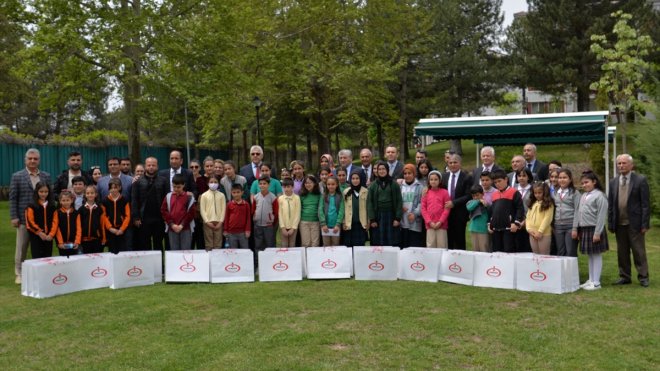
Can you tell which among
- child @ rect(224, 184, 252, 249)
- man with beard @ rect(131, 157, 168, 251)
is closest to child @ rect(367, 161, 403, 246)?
child @ rect(224, 184, 252, 249)

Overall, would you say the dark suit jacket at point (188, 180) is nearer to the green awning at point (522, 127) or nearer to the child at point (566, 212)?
the child at point (566, 212)

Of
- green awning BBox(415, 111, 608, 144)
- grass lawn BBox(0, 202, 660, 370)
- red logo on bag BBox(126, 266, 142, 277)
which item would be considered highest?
green awning BBox(415, 111, 608, 144)

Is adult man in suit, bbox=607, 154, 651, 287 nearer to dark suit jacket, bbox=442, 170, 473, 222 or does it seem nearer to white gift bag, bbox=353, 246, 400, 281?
dark suit jacket, bbox=442, 170, 473, 222

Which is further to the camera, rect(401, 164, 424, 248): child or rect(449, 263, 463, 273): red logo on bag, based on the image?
rect(401, 164, 424, 248): child

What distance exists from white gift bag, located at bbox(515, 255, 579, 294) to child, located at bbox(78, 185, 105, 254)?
5.82m

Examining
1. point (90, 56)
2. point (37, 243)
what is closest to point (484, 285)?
point (37, 243)

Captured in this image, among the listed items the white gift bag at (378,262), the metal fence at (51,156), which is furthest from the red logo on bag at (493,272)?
the metal fence at (51,156)

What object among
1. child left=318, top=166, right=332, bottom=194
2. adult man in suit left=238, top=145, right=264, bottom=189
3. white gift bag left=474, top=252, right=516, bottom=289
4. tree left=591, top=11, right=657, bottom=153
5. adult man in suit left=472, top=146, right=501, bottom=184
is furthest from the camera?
tree left=591, top=11, right=657, bottom=153

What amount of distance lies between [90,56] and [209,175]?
8.85 metres

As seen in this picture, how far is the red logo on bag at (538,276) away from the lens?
26.0 ft

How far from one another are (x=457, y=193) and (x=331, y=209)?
1.89 m

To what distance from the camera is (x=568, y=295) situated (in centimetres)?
775

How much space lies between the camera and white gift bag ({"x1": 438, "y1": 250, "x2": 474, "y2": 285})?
8.53m

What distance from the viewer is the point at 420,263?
8852 millimetres
